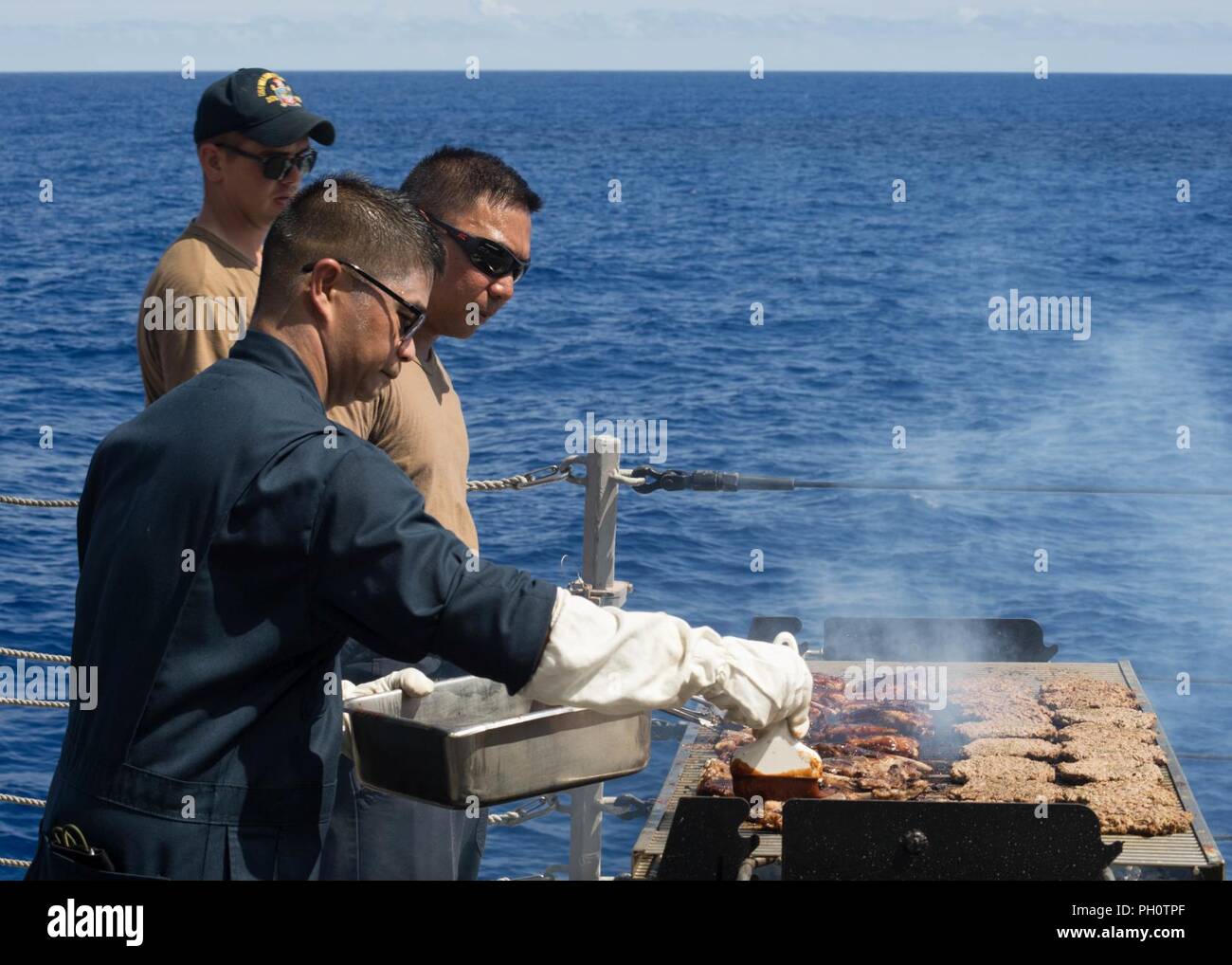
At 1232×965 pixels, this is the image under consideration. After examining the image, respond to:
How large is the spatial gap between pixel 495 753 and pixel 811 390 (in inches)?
1166

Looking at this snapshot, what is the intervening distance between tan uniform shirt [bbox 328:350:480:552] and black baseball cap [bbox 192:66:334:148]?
2.38 ft

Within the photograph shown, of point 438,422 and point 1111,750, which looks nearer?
point 438,422

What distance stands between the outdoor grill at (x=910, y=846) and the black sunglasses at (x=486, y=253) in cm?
151

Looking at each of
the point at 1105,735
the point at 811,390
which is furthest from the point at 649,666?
the point at 811,390

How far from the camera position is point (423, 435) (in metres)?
4.00

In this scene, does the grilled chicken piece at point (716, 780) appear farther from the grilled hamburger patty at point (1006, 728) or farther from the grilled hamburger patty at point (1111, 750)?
the grilled hamburger patty at point (1111, 750)

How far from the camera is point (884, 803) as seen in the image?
3781 mm

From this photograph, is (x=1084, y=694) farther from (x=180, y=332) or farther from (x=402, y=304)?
(x=402, y=304)

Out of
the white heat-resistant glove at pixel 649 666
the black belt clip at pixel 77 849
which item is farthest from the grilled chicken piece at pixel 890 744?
the black belt clip at pixel 77 849

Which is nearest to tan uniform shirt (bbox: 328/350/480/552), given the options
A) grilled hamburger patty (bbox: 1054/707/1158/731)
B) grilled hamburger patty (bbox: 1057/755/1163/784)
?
grilled hamburger patty (bbox: 1057/755/1163/784)

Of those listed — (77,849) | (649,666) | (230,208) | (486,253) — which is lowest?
(77,849)
